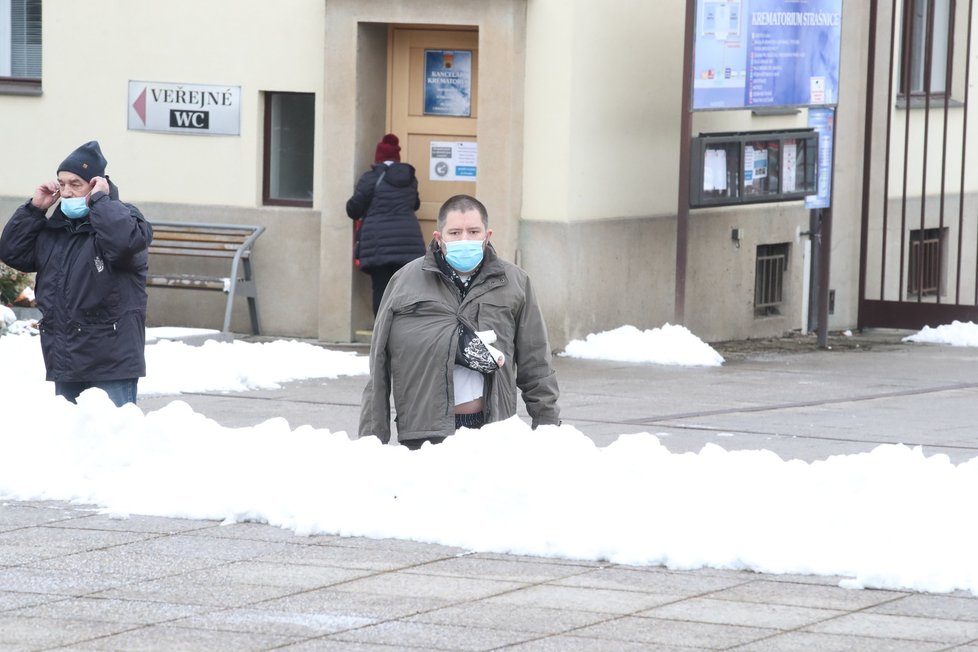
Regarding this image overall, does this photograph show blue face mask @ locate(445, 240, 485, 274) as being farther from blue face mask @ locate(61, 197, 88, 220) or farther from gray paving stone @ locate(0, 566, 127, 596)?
blue face mask @ locate(61, 197, 88, 220)

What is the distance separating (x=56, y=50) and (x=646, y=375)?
20.0 feet

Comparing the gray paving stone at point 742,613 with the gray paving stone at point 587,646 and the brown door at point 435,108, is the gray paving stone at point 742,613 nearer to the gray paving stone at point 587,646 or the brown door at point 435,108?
the gray paving stone at point 587,646

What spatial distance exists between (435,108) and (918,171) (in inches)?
240

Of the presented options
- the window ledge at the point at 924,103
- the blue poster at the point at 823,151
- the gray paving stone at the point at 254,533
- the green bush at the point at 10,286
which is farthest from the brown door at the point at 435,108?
the gray paving stone at the point at 254,533

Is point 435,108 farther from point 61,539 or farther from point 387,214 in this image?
point 61,539

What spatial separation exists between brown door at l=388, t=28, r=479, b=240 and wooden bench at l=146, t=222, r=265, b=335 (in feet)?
4.77

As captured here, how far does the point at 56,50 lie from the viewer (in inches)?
648

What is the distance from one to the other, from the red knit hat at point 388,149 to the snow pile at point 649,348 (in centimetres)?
210

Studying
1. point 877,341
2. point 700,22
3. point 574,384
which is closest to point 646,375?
point 574,384

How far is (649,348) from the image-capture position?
15164 millimetres

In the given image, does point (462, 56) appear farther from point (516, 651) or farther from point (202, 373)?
point (516, 651)

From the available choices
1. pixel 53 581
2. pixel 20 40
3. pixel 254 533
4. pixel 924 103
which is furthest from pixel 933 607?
pixel 924 103

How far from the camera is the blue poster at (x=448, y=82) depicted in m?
15.9

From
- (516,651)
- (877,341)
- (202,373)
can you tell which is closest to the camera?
(516,651)
